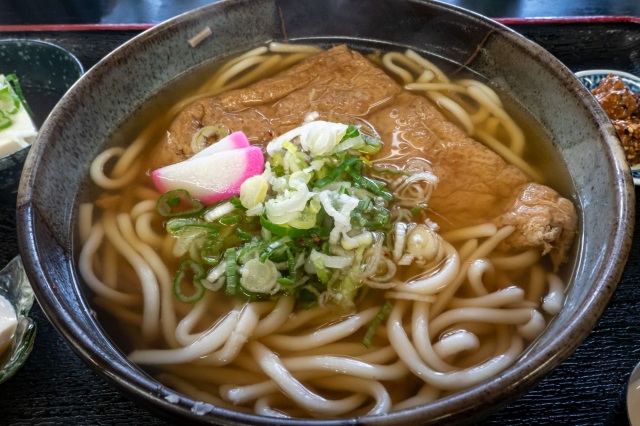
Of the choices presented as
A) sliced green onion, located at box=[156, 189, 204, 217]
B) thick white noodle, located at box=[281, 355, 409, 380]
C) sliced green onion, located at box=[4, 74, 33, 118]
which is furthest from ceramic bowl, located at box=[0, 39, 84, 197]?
thick white noodle, located at box=[281, 355, 409, 380]

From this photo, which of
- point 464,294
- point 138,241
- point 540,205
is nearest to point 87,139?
point 138,241

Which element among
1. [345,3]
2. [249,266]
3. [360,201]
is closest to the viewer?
[249,266]

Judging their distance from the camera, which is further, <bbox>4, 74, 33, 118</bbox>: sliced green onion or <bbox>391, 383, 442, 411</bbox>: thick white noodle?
<bbox>4, 74, 33, 118</bbox>: sliced green onion

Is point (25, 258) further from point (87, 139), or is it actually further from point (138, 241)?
point (87, 139)

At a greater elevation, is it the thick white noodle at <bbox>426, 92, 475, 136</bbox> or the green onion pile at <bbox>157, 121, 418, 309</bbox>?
the thick white noodle at <bbox>426, 92, 475, 136</bbox>

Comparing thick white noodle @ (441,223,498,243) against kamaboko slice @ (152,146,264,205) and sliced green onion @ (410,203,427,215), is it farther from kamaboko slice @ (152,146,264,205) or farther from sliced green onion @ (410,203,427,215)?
kamaboko slice @ (152,146,264,205)

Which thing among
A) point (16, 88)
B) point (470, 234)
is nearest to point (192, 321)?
point (470, 234)
